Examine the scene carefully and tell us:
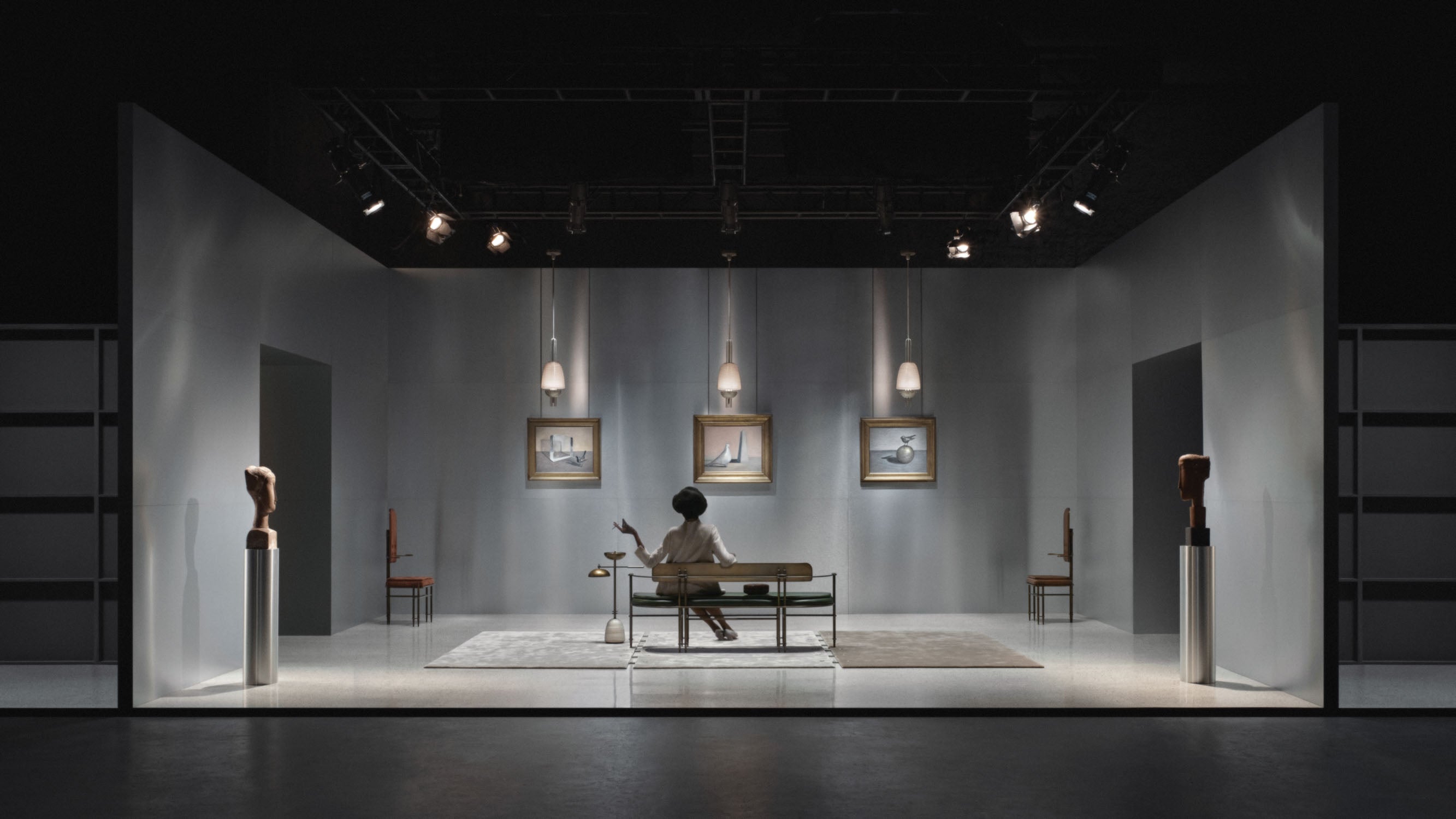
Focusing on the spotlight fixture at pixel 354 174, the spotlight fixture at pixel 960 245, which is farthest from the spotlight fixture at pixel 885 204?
the spotlight fixture at pixel 354 174

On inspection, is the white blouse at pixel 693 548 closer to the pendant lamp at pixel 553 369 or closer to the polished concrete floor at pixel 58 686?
the pendant lamp at pixel 553 369

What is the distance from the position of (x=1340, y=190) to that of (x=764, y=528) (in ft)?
21.3

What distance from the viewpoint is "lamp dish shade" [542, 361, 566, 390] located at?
11.0 metres

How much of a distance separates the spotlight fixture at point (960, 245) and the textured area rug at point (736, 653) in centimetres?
381

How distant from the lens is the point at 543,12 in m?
6.84

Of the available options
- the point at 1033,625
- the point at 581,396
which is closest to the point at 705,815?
the point at 1033,625

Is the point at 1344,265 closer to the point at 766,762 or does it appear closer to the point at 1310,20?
the point at 1310,20

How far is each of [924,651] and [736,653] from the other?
1.45m

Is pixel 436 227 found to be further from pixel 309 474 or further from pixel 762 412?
pixel 762 412

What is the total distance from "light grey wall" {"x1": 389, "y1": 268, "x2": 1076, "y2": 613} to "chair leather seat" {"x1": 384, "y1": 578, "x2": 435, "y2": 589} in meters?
0.81

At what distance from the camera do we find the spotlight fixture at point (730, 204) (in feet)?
31.3

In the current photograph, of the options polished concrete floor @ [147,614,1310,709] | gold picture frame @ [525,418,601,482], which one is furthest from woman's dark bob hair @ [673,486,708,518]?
gold picture frame @ [525,418,601,482]

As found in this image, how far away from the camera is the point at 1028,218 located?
982 cm

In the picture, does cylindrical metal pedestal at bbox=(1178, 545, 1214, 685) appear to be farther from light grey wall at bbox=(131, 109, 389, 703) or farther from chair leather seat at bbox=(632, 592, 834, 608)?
light grey wall at bbox=(131, 109, 389, 703)
